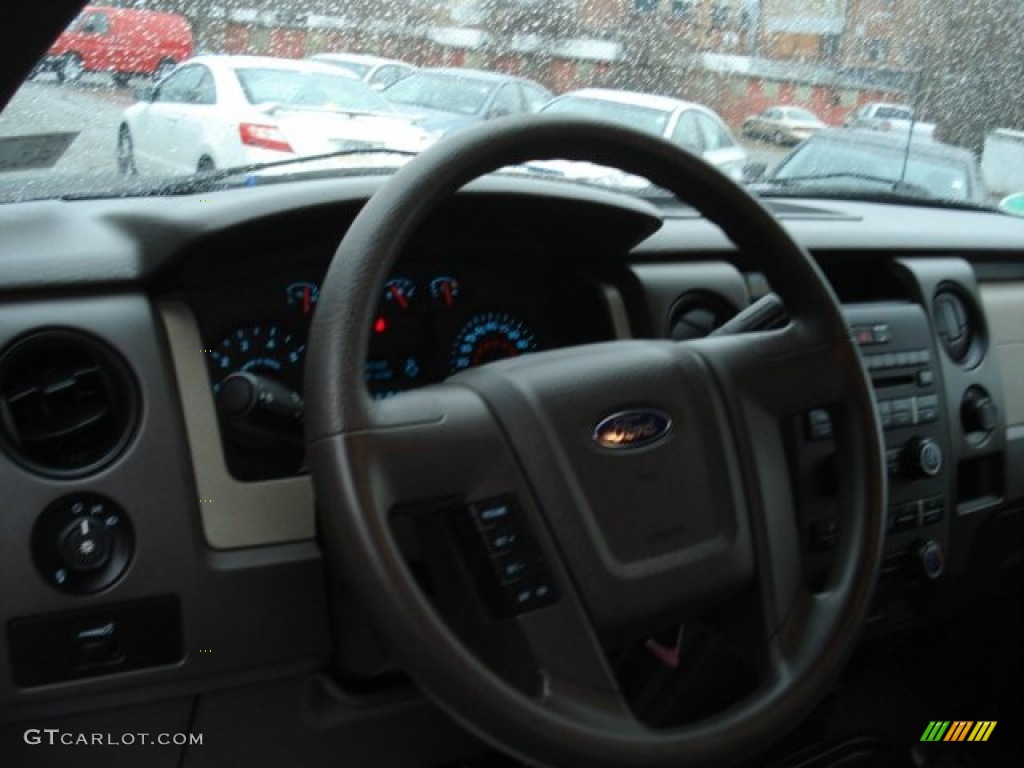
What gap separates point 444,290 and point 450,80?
0.41 meters

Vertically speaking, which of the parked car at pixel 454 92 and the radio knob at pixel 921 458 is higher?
the parked car at pixel 454 92

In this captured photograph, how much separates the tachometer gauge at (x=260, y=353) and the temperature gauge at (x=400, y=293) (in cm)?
18

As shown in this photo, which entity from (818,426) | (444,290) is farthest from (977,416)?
(444,290)

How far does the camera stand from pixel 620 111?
222 cm

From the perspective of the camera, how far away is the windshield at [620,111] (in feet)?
6.17

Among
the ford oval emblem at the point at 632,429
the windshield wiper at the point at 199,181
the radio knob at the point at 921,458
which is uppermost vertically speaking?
the windshield wiper at the point at 199,181

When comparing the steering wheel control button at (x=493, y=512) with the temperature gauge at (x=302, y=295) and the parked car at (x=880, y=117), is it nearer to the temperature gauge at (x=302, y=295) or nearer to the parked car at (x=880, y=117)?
the temperature gauge at (x=302, y=295)

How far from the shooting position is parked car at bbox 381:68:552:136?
220 centimetres

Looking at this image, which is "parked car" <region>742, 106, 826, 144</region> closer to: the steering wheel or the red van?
the steering wheel

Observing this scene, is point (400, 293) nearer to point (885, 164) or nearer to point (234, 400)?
point (234, 400)

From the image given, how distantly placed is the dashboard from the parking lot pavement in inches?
3.9

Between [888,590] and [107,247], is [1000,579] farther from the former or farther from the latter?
[107,247]

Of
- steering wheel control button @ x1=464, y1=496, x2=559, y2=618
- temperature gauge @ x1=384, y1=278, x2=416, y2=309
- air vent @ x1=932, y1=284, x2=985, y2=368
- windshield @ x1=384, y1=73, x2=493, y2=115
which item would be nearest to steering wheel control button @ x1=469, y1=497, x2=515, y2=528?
steering wheel control button @ x1=464, y1=496, x2=559, y2=618

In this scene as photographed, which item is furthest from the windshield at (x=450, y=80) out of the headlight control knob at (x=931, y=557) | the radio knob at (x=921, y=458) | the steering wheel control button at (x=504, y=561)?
the headlight control knob at (x=931, y=557)
